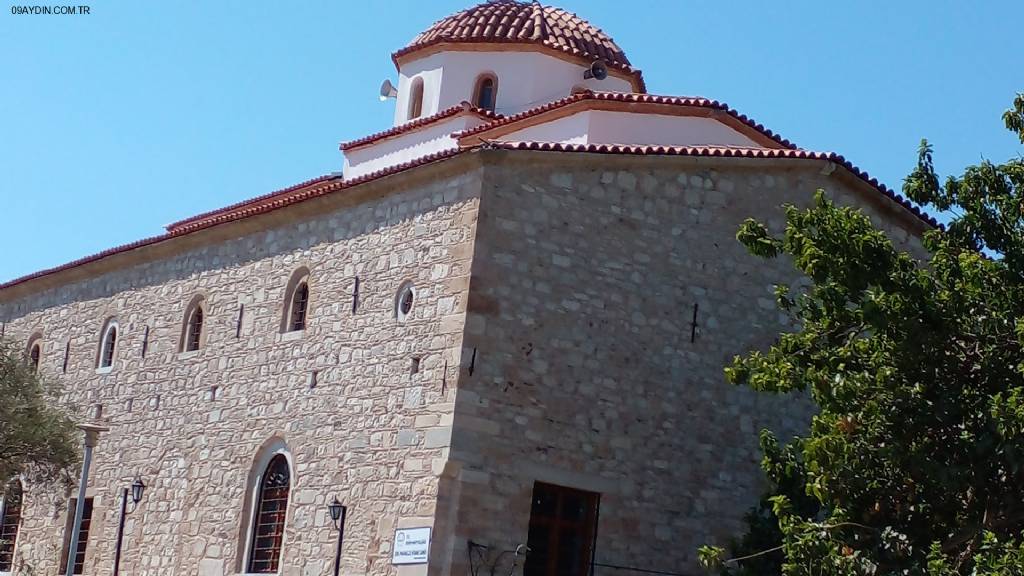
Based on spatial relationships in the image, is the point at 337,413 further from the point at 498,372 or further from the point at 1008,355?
the point at 1008,355

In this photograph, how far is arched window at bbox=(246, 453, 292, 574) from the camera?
17578mm

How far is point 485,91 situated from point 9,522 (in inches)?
375

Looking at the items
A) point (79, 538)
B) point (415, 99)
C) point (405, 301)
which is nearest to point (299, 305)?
point (405, 301)

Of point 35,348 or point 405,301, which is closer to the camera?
point 405,301

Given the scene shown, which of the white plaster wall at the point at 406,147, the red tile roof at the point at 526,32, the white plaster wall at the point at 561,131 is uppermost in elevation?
the red tile roof at the point at 526,32

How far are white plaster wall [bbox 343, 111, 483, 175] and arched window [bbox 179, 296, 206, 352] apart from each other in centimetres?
402

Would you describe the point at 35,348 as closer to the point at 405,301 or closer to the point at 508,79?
the point at 508,79

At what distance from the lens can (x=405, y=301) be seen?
16.8 meters

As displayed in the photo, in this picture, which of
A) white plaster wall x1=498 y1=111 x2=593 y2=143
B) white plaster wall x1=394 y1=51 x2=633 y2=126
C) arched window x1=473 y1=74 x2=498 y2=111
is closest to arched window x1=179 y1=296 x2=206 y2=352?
white plaster wall x1=498 y1=111 x2=593 y2=143

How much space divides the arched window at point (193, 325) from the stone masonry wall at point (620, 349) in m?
5.75

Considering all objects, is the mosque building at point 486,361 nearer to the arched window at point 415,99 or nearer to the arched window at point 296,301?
the arched window at point 296,301

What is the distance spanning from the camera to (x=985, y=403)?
13.4 metres

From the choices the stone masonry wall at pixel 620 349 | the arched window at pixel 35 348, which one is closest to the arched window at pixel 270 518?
the stone masonry wall at pixel 620 349

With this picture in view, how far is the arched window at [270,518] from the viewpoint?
17.6 m
